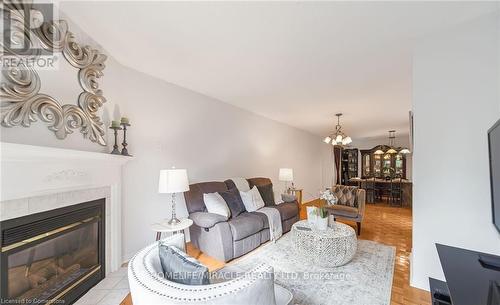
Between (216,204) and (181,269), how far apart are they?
1.87 m

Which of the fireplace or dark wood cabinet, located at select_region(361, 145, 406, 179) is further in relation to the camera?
dark wood cabinet, located at select_region(361, 145, 406, 179)

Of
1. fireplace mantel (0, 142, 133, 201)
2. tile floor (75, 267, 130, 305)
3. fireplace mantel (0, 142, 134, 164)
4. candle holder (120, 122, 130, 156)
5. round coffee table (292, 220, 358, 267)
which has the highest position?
candle holder (120, 122, 130, 156)

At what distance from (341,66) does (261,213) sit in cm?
235

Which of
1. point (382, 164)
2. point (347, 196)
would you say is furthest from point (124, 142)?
point (382, 164)

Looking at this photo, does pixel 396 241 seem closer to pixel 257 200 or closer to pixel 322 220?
pixel 322 220

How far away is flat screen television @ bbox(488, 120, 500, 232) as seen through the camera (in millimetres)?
1424

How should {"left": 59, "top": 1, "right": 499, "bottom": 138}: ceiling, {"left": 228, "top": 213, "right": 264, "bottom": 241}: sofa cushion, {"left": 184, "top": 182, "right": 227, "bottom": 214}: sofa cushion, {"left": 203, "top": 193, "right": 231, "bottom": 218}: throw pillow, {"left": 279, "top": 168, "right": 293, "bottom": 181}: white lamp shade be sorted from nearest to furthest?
{"left": 59, "top": 1, "right": 499, "bottom": 138}: ceiling
{"left": 228, "top": 213, "right": 264, "bottom": 241}: sofa cushion
{"left": 203, "top": 193, "right": 231, "bottom": 218}: throw pillow
{"left": 184, "top": 182, "right": 227, "bottom": 214}: sofa cushion
{"left": 279, "top": 168, "right": 293, "bottom": 181}: white lamp shade

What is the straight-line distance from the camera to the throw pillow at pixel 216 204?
9.49 feet

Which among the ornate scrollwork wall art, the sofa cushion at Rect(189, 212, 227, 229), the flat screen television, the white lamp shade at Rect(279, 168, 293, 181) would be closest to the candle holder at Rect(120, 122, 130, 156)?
the ornate scrollwork wall art

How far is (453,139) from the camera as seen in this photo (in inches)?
72.9

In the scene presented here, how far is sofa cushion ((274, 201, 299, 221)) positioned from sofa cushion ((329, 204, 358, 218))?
2.20 ft

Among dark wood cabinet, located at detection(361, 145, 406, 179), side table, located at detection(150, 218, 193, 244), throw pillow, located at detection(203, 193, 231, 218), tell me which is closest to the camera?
side table, located at detection(150, 218, 193, 244)

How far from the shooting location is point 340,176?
28.7ft

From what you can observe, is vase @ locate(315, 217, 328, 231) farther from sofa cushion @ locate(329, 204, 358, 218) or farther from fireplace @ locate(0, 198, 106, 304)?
fireplace @ locate(0, 198, 106, 304)
